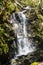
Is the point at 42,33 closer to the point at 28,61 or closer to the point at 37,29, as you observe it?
the point at 37,29

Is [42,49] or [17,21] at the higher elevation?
[17,21]

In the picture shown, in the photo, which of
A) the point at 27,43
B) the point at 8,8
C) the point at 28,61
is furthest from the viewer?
the point at 27,43

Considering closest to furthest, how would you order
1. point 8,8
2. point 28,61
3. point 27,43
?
point 28,61
point 8,8
point 27,43

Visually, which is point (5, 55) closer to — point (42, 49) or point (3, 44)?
point (3, 44)

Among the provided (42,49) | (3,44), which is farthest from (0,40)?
(42,49)

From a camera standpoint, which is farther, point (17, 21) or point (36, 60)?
point (17, 21)

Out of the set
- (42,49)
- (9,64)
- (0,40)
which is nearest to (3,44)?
(0,40)

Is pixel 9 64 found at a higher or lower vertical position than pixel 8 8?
lower

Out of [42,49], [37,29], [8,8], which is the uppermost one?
[8,8]

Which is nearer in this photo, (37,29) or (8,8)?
(8,8)
